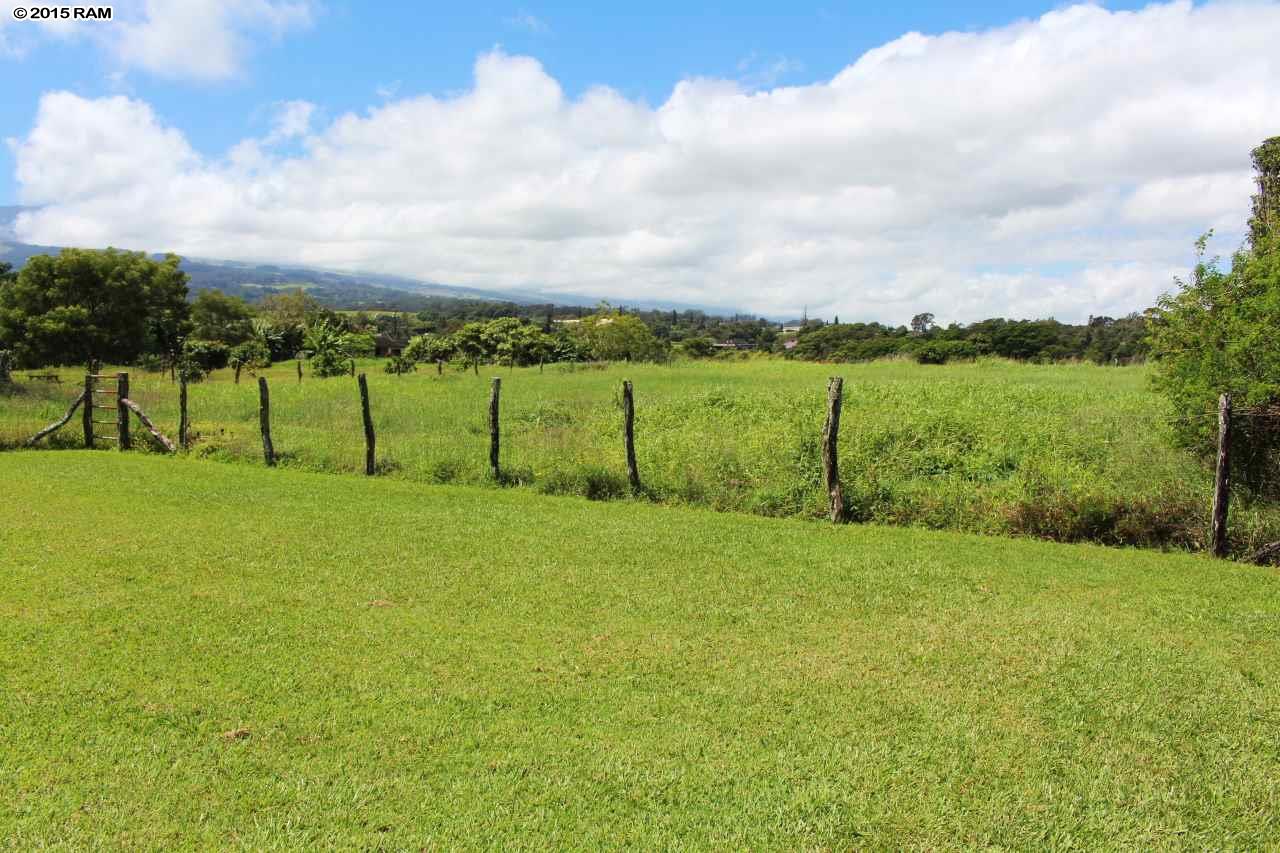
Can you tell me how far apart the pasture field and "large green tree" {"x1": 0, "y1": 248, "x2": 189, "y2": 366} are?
30831mm

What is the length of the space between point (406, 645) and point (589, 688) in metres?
1.62

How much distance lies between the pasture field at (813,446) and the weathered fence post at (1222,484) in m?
0.32

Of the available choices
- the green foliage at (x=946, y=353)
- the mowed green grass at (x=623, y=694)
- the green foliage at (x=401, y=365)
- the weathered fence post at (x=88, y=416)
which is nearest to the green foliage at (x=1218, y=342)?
the mowed green grass at (x=623, y=694)

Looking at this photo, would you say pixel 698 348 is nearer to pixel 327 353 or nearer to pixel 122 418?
pixel 327 353

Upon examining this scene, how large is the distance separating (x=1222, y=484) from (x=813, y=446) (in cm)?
603

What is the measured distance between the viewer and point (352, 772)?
4.22 m

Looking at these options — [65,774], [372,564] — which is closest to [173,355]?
[372,564]

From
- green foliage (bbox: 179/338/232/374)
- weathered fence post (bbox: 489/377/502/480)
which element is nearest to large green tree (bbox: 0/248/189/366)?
green foliage (bbox: 179/338/232/374)

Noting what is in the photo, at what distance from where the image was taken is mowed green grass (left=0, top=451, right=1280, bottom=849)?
12.9 feet

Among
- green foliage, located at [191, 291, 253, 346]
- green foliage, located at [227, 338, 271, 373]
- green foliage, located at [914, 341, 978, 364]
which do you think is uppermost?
green foliage, located at [191, 291, 253, 346]

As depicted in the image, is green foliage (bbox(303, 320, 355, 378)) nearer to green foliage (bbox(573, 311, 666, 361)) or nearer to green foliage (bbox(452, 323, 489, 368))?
green foliage (bbox(452, 323, 489, 368))

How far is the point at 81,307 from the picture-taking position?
51.2 m

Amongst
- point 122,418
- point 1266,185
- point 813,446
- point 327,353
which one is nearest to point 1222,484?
point 813,446

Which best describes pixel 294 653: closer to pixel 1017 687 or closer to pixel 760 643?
pixel 760 643
